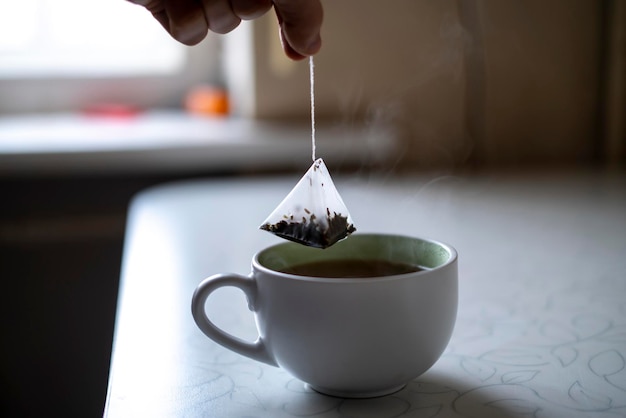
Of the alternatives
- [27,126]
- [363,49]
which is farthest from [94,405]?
[363,49]

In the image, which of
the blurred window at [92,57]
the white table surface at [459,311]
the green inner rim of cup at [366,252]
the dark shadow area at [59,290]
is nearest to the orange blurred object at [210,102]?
the blurred window at [92,57]

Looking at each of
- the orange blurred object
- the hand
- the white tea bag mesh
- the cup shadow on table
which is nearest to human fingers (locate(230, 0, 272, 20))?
the hand

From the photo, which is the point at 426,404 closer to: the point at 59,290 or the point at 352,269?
the point at 352,269

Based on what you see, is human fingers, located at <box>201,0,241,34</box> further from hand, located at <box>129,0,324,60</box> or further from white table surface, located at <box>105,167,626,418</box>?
white table surface, located at <box>105,167,626,418</box>

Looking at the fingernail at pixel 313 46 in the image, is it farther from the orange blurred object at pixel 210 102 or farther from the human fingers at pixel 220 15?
the orange blurred object at pixel 210 102

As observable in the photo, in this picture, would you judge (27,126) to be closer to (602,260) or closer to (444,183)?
(444,183)
